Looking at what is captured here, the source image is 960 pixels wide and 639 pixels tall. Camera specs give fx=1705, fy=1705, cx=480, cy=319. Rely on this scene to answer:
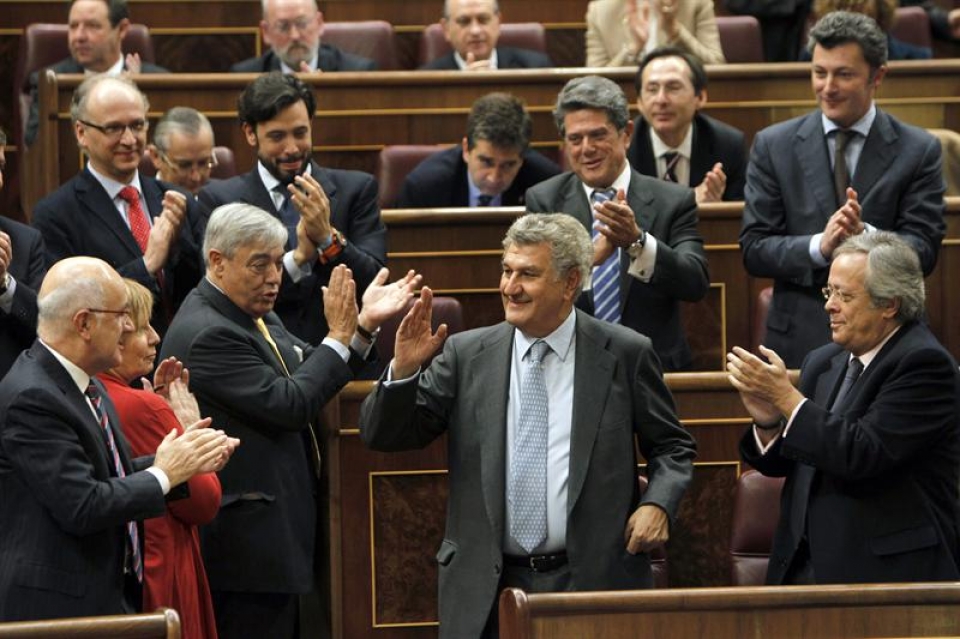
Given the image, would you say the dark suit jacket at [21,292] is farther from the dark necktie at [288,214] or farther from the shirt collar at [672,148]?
the shirt collar at [672,148]

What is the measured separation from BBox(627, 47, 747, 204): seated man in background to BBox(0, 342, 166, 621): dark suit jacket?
6.29 feet

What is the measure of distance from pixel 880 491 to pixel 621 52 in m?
2.50

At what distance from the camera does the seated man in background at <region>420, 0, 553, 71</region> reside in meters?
4.88

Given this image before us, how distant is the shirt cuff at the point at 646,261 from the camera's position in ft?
10.6

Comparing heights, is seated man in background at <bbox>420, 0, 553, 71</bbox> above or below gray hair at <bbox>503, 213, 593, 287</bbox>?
above

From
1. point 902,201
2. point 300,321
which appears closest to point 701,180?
point 902,201

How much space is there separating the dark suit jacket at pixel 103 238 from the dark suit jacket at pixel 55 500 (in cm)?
97

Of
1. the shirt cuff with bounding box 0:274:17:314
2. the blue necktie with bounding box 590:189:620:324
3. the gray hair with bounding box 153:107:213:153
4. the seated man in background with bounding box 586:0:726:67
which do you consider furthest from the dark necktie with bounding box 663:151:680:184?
the shirt cuff with bounding box 0:274:17:314

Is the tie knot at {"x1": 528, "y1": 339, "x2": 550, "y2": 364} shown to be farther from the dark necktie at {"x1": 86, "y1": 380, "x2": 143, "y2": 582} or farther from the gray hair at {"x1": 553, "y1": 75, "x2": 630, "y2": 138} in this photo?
the gray hair at {"x1": 553, "y1": 75, "x2": 630, "y2": 138}

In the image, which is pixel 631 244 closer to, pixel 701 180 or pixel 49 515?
pixel 701 180

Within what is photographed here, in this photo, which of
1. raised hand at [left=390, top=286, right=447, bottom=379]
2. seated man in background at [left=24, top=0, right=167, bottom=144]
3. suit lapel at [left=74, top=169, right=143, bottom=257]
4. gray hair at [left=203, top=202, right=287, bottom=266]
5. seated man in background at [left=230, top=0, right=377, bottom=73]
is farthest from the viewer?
seated man in background at [left=230, top=0, right=377, bottom=73]

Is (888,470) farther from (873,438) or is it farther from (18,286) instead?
(18,286)

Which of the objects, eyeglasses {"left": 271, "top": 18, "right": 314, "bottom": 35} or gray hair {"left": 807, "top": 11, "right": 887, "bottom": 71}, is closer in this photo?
gray hair {"left": 807, "top": 11, "right": 887, "bottom": 71}

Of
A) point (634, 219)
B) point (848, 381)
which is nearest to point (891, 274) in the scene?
point (848, 381)
